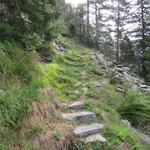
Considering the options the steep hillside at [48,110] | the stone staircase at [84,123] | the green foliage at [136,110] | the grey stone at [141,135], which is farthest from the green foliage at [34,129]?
the green foliage at [136,110]

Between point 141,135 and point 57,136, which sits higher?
point 57,136

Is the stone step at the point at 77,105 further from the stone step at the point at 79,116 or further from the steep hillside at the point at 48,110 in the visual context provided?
the stone step at the point at 79,116

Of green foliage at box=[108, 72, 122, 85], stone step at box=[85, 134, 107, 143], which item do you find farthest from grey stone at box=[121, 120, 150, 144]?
green foliage at box=[108, 72, 122, 85]

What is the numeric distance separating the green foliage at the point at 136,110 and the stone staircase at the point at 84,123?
122 cm

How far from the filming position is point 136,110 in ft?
25.3

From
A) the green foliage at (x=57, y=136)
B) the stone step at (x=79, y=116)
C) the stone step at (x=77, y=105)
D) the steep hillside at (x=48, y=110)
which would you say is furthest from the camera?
the stone step at (x=77, y=105)

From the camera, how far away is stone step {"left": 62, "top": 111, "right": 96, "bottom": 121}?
6316 millimetres

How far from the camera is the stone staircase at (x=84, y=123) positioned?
18.4 ft

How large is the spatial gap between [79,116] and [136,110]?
1.98 metres

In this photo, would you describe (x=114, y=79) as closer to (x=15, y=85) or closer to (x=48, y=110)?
(x=48, y=110)

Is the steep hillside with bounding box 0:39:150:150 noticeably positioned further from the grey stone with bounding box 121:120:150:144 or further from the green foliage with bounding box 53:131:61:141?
the grey stone with bounding box 121:120:150:144

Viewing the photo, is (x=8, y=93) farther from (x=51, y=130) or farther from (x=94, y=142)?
(x=94, y=142)

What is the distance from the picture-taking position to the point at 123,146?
5.71 m

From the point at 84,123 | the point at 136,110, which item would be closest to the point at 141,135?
the point at 136,110
